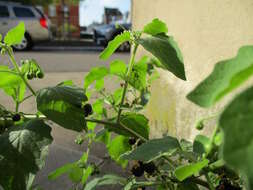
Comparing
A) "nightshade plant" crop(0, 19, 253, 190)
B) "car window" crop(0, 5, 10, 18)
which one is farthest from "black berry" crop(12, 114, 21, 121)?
"car window" crop(0, 5, 10, 18)

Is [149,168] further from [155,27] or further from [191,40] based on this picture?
[191,40]

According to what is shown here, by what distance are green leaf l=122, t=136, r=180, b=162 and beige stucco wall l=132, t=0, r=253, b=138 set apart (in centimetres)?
65

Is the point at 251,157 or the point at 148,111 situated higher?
the point at 251,157

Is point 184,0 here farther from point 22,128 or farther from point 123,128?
point 22,128

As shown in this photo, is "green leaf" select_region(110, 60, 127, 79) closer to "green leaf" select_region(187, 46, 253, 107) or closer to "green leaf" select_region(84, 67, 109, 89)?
"green leaf" select_region(84, 67, 109, 89)

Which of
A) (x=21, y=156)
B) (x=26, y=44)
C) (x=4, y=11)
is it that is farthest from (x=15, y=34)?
(x=4, y=11)

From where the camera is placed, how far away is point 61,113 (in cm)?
62

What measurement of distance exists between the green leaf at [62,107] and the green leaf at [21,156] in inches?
1.8

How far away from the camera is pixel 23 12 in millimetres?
11383

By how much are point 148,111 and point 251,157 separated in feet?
5.95

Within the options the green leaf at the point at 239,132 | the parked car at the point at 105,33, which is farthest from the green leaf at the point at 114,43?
the parked car at the point at 105,33

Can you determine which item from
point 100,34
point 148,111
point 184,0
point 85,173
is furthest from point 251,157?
point 100,34

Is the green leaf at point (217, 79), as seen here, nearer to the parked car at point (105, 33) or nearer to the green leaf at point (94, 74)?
the green leaf at point (94, 74)

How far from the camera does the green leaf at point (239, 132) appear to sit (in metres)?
0.22
